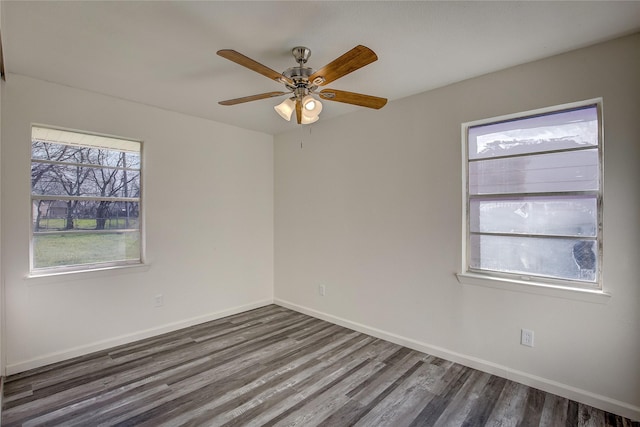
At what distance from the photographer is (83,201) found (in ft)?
9.87

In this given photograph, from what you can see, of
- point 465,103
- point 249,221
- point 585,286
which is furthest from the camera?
point 249,221

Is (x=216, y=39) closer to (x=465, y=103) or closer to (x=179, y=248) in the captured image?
(x=465, y=103)

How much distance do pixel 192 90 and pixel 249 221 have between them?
6.17 feet

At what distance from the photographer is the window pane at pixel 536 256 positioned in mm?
2258

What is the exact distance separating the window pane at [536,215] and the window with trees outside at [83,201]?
11.2 feet

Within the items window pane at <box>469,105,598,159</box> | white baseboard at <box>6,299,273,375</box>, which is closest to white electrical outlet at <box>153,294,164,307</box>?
white baseboard at <box>6,299,273,375</box>

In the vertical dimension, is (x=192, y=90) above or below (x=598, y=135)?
above

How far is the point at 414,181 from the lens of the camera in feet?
10.1

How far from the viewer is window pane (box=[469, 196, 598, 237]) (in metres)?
2.26

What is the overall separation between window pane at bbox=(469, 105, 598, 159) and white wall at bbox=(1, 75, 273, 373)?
2.82m

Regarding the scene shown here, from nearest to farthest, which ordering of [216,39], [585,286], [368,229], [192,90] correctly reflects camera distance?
1. [216,39]
2. [585,286]
3. [192,90]
4. [368,229]

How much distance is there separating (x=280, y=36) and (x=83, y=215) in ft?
8.31

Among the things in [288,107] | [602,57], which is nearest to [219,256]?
[288,107]

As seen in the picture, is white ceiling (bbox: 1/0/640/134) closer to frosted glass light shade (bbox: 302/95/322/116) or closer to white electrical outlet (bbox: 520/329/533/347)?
frosted glass light shade (bbox: 302/95/322/116)
